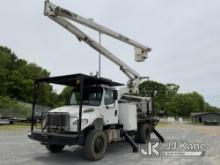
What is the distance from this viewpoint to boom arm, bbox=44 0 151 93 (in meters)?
10.0

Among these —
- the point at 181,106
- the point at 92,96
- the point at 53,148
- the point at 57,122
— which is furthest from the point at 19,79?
the point at 181,106

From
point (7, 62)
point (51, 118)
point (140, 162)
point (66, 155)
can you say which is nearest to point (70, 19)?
point (51, 118)

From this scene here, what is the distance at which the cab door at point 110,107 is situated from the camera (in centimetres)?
970

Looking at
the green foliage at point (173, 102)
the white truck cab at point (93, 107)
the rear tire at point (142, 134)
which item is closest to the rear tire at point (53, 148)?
the white truck cab at point (93, 107)

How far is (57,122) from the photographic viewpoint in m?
8.67

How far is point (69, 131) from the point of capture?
8.44 metres

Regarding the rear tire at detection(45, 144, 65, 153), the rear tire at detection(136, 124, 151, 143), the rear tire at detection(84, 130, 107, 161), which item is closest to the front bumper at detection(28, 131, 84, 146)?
the rear tire at detection(84, 130, 107, 161)

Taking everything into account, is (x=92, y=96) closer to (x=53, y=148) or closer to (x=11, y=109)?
(x=53, y=148)

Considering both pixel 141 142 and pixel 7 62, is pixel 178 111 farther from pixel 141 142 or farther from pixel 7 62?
pixel 141 142

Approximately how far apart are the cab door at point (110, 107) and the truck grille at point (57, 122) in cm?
160

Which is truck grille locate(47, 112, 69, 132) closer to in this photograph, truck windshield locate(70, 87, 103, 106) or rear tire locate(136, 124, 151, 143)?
truck windshield locate(70, 87, 103, 106)

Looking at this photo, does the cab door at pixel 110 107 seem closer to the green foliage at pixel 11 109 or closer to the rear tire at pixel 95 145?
the rear tire at pixel 95 145

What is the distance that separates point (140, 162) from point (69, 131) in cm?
239

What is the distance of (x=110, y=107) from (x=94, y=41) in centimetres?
343
